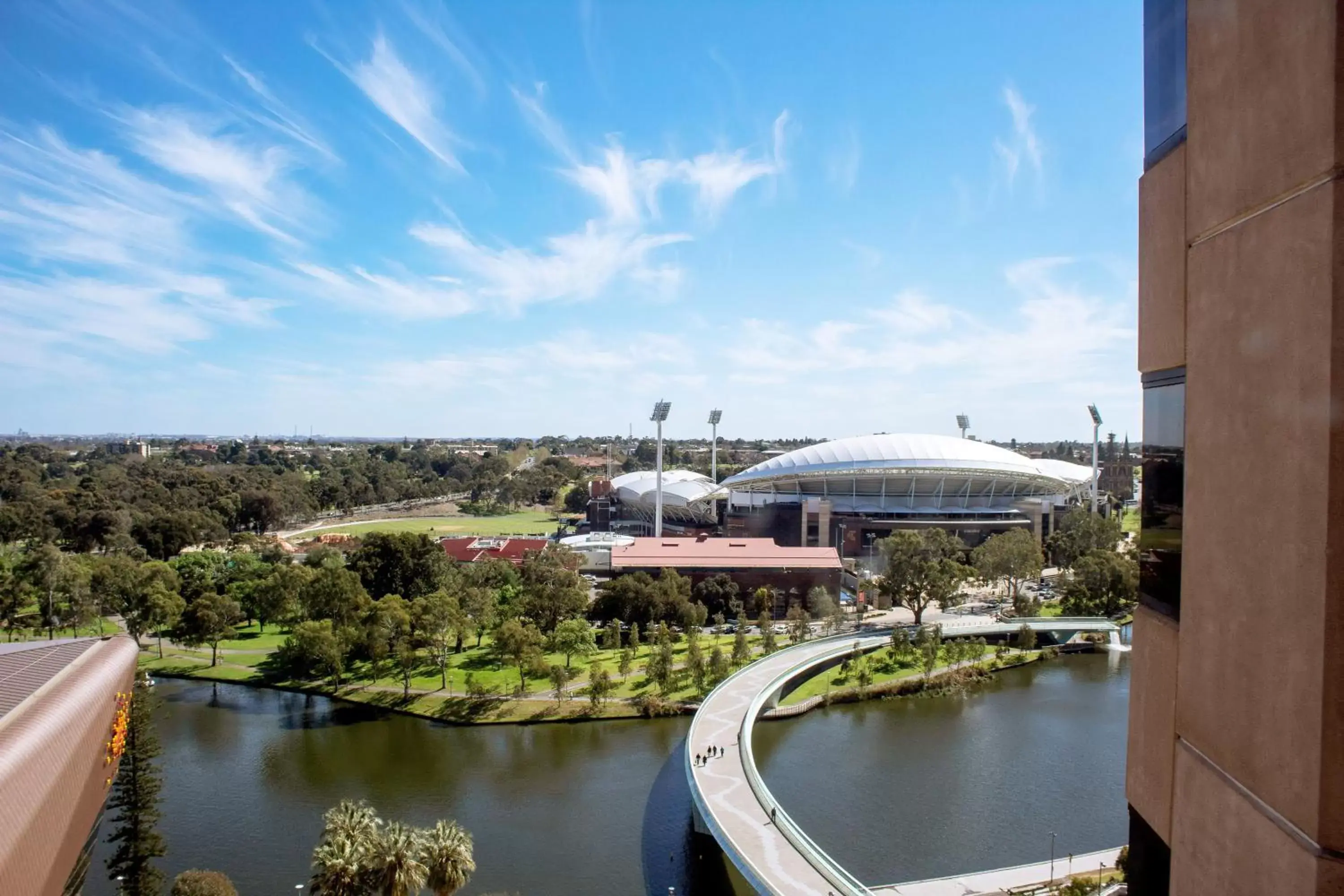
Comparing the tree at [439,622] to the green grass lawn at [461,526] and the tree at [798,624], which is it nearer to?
the tree at [798,624]

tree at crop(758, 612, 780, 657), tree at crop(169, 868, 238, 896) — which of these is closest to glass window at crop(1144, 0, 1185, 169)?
tree at crop(169, 868, 238, 896)

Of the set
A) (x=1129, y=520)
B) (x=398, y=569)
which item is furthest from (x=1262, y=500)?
(x=1129, y=520)

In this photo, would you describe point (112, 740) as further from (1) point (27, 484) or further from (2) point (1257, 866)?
(1) point (27, 484)

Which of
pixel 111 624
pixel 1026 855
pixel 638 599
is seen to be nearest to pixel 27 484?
pixel 111 624

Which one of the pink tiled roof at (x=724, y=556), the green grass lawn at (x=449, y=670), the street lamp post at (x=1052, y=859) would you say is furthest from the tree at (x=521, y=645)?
the street lamp post at (x=1052, y=859)

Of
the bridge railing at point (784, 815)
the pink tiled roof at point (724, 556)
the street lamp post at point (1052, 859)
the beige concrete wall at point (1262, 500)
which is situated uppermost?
the beige concrete wall at point (1262, 500)
